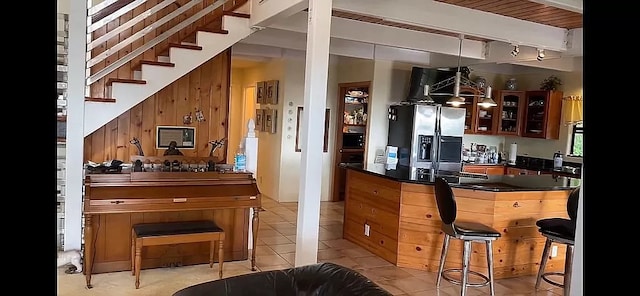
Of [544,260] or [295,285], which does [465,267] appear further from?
[295,285]

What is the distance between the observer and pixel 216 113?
5.52 m

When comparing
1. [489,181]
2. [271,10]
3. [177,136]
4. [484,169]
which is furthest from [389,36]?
[484,169]

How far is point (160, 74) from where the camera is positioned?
181 inches

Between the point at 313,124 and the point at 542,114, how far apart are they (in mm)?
5411

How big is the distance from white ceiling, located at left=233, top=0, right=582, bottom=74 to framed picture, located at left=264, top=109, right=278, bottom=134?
0.91 metres

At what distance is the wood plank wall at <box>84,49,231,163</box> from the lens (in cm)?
499

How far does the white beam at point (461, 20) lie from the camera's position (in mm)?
4176

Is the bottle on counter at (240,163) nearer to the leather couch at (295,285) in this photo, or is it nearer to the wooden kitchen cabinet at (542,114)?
the leather couch at (295,285)

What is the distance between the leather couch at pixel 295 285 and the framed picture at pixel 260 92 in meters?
5.88

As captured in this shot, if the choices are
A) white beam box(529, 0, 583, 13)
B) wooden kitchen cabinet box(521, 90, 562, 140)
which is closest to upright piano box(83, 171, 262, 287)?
white beam box(529, 0, 583, 13)

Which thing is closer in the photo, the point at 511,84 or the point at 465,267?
the point at 465,267

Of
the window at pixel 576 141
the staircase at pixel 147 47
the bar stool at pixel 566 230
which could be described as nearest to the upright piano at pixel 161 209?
the staircase at pixel 147 47
